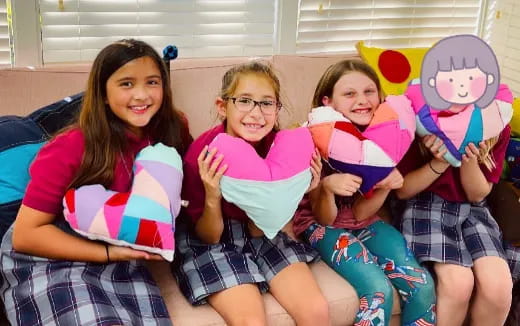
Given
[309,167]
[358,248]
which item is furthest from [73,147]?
[358,248]

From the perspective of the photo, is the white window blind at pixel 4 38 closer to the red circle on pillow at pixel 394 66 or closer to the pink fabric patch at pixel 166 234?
the pink fabric patch at pixel 166 234

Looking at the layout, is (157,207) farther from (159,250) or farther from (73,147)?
(73,147)

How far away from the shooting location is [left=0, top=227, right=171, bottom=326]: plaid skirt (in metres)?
1.39

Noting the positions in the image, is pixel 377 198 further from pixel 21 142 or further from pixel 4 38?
pixel 4 38

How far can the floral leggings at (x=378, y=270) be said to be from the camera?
1.68 m

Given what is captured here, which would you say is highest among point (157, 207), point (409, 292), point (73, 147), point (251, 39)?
point (251, 39)

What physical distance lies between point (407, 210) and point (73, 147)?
1.02 m

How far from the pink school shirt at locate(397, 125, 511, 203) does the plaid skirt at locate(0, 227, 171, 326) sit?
0.86m

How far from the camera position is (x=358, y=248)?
1781mm

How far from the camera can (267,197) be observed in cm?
156

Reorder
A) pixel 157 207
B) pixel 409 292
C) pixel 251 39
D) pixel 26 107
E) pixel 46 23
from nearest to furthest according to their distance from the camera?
pixel 157 207
pixel 409 292
pixel 26 107
pixel 46 23
pixel 251 39

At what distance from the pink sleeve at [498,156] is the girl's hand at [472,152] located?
120mm

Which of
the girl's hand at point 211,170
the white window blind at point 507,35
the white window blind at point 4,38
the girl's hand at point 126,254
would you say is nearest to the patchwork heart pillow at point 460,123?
the girl's hand at point 211,170
